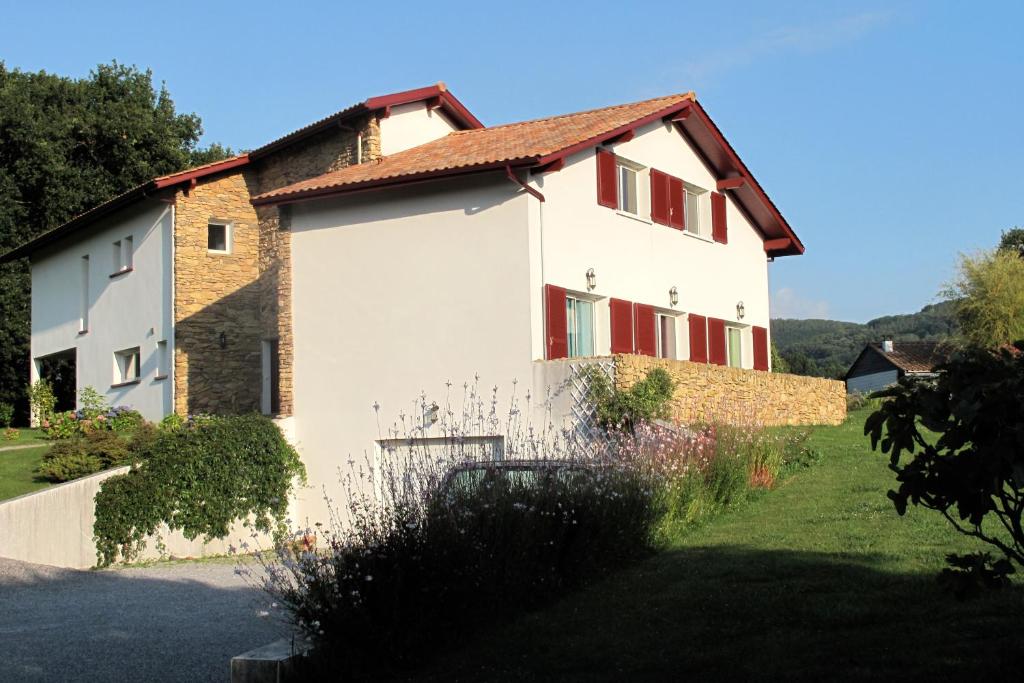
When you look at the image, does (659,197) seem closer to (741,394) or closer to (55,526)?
(741,394)

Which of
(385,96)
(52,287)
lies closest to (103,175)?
(52,287)

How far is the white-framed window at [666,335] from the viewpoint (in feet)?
74.6

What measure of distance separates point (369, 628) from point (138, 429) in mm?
15782

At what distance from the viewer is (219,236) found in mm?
25625

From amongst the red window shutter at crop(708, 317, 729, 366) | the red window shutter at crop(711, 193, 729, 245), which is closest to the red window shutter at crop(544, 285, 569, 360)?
the red window shutter at crop(708, 317, 729, 366)

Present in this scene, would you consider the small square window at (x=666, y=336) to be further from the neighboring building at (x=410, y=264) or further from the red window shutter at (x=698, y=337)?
the red window shutter at (x=698, y=337)

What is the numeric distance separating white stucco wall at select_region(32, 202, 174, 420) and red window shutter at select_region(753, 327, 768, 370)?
13.1 m

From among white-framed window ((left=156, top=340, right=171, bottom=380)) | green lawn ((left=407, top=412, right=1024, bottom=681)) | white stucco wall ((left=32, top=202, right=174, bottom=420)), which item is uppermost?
white stucco wall ((left=32, top=202, right=174, bottom=420))

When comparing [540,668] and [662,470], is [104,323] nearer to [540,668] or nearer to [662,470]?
[662,470]

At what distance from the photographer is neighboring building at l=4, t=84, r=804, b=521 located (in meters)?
19.2

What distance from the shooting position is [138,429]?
2203 centimetres

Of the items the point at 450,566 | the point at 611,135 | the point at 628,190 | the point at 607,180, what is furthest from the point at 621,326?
the point at 450,566

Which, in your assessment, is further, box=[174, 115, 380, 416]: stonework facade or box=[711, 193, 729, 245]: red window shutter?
box=[711, 193, 729, 245]: red window shutter

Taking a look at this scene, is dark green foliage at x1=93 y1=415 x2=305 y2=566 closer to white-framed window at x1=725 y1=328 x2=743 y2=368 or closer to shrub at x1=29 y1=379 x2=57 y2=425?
white-framed window at x1=725 y1=328 x2=743 y2=368
